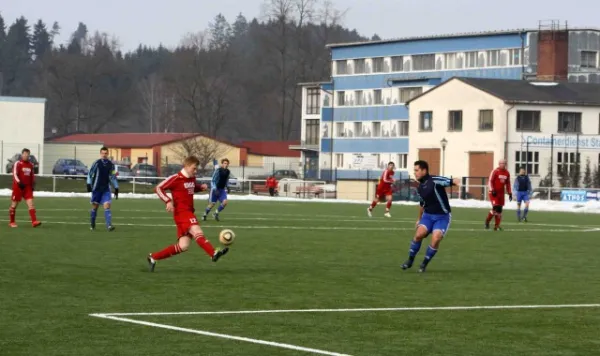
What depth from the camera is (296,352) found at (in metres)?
11.4

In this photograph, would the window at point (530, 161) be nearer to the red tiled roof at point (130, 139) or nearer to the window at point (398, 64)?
the window at point (398, 64)

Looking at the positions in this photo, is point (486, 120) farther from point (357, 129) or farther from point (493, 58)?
point (357, 129)

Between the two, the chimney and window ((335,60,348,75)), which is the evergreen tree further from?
window ((335,60,348,75))

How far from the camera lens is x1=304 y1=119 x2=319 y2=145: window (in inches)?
4958

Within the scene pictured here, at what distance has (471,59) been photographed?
111 metres

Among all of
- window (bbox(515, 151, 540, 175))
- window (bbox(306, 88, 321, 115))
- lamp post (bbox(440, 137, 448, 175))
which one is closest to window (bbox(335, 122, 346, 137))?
window (bbox(306, 88, 321, 115))

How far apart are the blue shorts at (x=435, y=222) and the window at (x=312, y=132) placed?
105725 millimetres

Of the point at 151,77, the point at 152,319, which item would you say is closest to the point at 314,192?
the point at 152,319

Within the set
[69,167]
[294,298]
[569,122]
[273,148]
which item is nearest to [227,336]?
[294,298]

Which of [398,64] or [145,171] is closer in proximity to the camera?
[145,171]

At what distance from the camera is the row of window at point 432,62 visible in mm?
107500

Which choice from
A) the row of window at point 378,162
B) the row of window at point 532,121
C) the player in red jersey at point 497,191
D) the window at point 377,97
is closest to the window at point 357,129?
the row of window at point 378,162

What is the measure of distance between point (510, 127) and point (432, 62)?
29.5 m

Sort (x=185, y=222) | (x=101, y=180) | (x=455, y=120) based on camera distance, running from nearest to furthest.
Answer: (x=185, y=222)
(x=101, y=180)
(x=455, y=120)
